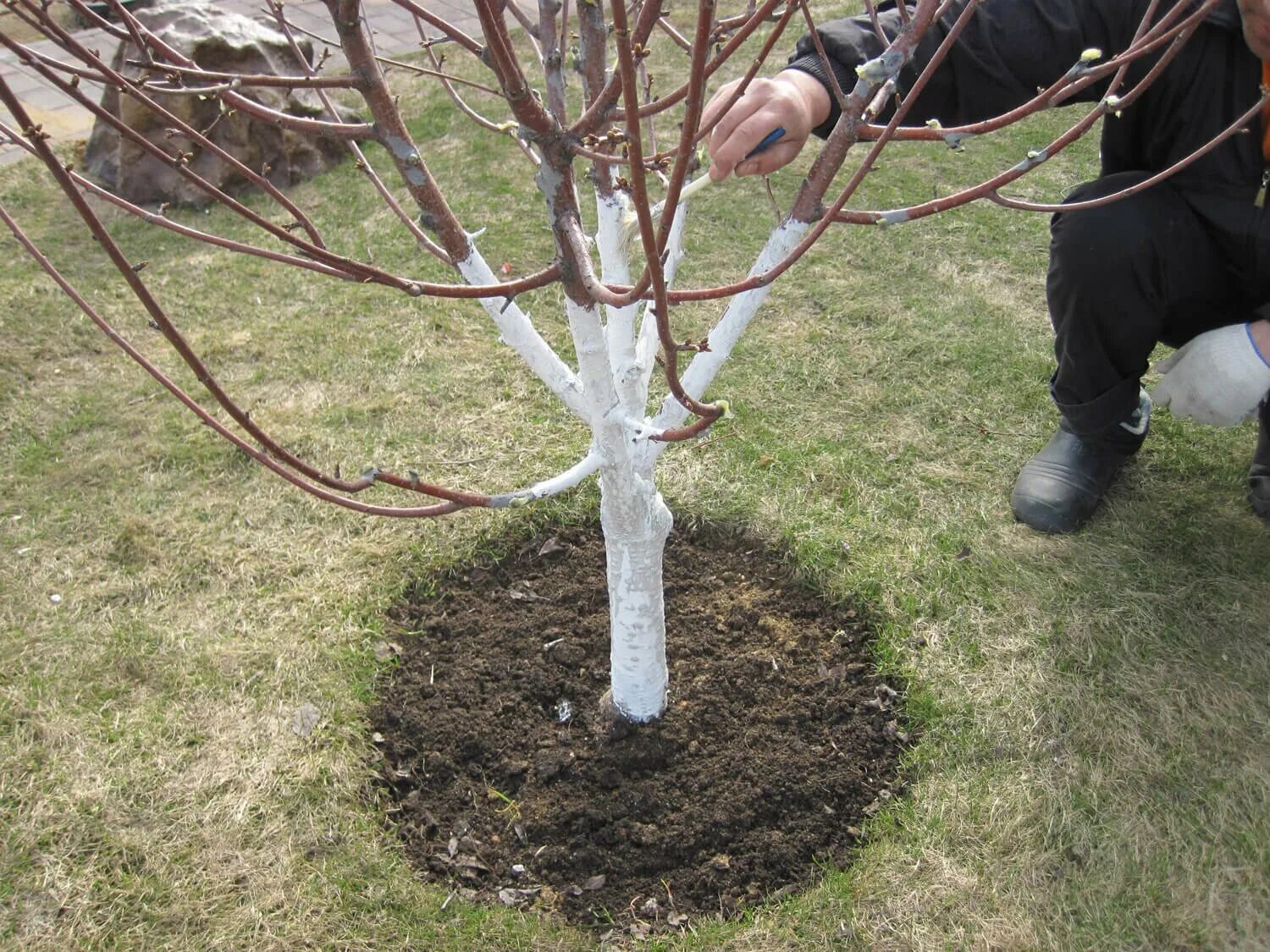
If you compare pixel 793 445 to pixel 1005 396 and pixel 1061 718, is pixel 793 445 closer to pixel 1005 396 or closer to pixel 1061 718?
pixel 1005 396

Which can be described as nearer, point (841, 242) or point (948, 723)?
point (948, 723)

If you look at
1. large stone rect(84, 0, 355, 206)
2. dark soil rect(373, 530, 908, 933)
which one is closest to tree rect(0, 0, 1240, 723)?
dark soil rect(373, 530, 908, 933)

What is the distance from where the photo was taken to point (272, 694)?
92.3 inches

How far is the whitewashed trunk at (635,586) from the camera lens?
71.7 inches

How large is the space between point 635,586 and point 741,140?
84cm

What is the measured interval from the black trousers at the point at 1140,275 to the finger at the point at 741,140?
49.2 inches

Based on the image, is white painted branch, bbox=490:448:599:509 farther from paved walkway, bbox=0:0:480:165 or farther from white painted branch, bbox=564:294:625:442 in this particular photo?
paved walkway, bbox=0:0:480:165

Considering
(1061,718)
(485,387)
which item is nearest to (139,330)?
(485,387)

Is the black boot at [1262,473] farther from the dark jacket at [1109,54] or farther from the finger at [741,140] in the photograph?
the finger at [741,140]

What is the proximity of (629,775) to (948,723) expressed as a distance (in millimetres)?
708

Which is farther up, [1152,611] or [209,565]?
[209,565]

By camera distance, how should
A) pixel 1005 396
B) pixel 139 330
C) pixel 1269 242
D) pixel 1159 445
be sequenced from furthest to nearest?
pixel 139 330 → pixel 1005 396 → pixel 1159 445 → pixel 1269 242

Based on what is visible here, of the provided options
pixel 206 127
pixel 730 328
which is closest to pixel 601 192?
pixel 730 328

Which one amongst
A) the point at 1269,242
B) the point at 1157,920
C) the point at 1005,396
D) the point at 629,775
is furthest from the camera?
the point at 1005,396
